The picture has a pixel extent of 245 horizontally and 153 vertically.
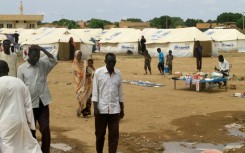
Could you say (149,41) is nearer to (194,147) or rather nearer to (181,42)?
(181,42)

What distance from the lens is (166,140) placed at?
8.30 metres

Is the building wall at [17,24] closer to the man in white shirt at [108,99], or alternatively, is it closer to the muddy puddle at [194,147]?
the muddy puddle at [194,147]

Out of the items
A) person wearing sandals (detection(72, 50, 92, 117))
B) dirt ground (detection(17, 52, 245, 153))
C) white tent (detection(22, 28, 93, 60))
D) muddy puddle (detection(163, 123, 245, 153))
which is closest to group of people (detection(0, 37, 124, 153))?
dirt ground (detection(17, 52, 245, 153))

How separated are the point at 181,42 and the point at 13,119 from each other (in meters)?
28.2

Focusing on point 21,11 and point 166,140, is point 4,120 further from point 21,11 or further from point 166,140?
point 21,11

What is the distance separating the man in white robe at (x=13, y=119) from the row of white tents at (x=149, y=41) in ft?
81.8

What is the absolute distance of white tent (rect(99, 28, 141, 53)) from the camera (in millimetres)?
36750

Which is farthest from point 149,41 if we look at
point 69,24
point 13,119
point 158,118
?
point 69,24

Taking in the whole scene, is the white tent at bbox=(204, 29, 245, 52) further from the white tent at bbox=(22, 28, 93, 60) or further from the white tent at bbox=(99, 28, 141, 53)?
the white tent at bbox=(22, 28, 93, 60)

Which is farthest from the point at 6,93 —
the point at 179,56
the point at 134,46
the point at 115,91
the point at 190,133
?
the point at 134,46

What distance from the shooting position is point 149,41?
113ft

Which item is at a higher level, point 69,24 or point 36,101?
point 69,24

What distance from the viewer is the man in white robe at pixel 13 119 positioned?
16.3 ft

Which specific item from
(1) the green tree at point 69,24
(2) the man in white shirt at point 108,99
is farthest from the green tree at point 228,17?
(2) the man in white shirt at point 108,99
